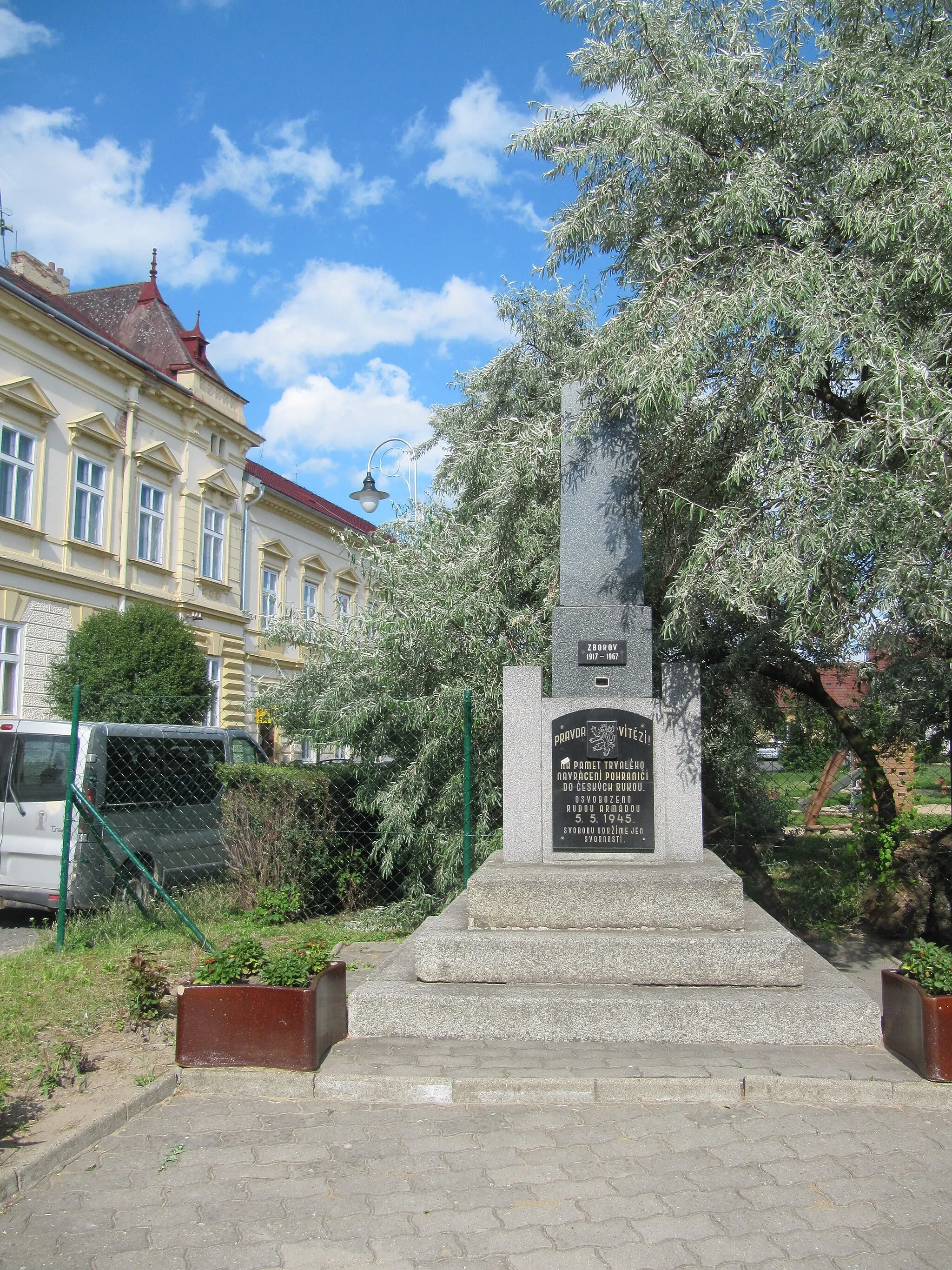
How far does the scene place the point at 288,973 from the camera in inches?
187

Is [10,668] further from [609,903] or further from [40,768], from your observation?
[609,903]

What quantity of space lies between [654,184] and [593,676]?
340 centimetres

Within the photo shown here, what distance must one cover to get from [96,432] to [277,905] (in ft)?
49.5

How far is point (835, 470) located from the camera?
5.73 meters

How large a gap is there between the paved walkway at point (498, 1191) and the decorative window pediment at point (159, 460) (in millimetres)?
19851

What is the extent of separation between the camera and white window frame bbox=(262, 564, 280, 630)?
2856 cm

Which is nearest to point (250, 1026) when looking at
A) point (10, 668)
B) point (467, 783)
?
point (467, 783)

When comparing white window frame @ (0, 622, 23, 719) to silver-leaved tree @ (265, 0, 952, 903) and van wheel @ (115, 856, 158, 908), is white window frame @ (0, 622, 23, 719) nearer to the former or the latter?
van wheel @ (115, 856, 158, 908)

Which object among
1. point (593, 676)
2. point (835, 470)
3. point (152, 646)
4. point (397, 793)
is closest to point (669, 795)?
point (593, 676)

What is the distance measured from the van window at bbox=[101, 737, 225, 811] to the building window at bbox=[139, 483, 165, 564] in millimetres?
13347

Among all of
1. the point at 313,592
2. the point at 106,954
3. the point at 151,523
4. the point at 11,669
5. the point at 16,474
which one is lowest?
the point at 106,954

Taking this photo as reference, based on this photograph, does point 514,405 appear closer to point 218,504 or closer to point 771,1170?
point 771,1170

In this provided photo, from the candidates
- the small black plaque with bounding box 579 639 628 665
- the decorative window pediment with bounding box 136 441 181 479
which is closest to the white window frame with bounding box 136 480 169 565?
the decorative window pediment with bounding box 136 441 181 479

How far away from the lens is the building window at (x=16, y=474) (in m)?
18.4
